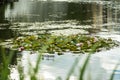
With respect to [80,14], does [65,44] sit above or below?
above

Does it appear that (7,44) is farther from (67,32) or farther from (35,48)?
(67,32)

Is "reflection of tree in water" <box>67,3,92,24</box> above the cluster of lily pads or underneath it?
underneath

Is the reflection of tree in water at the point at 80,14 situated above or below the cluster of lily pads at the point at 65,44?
below

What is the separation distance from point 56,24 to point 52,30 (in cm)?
353

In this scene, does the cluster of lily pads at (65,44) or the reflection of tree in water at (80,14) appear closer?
the cluster of lily pads at (65,44)

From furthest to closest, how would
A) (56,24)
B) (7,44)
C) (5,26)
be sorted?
1. (56,24)
2. (5,26)
3. (7,44)

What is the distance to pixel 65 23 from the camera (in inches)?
1190

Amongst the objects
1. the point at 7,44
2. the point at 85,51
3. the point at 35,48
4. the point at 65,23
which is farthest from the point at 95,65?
the point at 65,23

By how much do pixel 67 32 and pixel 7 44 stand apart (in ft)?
20.5

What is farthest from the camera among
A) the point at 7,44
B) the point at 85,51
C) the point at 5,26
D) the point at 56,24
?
the point at 56,24

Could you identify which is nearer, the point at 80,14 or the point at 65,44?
the point at 65,44

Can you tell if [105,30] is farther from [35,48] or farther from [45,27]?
[35,48]

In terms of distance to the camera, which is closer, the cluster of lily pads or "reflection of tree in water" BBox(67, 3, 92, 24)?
the cluster of lily pads

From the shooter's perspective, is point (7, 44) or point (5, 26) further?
point (5, 26)
